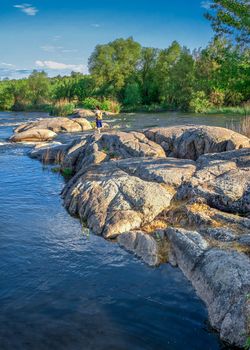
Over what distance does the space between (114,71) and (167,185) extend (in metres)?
62.1

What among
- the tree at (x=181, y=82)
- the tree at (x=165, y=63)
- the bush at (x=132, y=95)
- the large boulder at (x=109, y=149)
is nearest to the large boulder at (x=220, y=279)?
the large boulder at (x=109, y=149)

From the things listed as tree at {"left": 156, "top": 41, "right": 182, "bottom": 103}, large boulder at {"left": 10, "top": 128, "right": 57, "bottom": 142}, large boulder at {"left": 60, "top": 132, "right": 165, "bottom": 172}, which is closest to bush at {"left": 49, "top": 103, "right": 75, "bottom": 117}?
tree at {"left": 156, "top": 41, "right": 182, "bottom": 103}

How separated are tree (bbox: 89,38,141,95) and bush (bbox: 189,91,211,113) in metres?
19.9

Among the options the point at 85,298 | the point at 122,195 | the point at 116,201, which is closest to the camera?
the point at 85,298

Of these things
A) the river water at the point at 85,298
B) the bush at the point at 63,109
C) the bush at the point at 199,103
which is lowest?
the river water at the point at 85,298

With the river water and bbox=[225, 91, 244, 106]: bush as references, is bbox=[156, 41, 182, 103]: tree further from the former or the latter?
the river water

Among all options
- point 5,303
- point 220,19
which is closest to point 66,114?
point 220,19

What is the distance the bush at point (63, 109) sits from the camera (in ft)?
174

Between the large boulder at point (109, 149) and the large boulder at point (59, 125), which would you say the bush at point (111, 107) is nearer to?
the large boulder at point (59, 125)

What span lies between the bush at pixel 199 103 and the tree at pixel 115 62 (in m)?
19.9

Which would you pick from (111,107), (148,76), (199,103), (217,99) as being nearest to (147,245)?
(199,103)

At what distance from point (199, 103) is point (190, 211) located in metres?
44.8

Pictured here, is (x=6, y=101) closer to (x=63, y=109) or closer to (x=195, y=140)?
(x=63, y=109)

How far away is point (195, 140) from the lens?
18.1m
